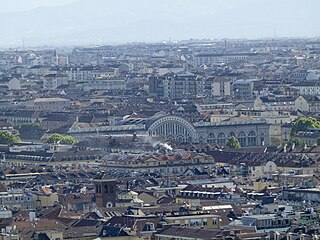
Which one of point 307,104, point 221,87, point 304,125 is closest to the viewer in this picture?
point 304,125

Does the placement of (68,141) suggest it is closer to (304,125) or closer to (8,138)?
(8,138)

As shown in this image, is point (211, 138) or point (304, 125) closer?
point (304, 125)

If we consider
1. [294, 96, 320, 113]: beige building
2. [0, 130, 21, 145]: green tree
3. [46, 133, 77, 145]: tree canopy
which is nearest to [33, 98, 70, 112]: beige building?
[294, 96, 320, 113]: beige building

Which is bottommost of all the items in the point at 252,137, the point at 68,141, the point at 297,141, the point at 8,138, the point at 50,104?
the point at 50,104

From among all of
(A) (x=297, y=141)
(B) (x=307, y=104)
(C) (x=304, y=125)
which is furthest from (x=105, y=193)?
(B) (x=307, y=104)

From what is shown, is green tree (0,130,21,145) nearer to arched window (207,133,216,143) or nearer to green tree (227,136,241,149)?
arched window (207,133,216,143)

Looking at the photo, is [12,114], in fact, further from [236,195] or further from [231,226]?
[231,226]

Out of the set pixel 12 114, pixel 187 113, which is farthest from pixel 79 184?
pixel 12 114
